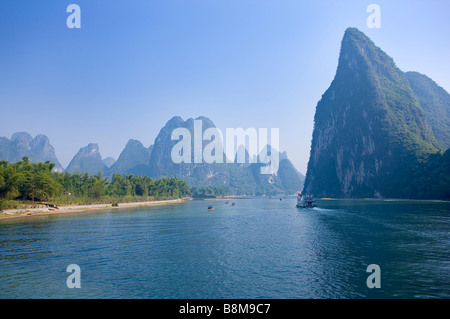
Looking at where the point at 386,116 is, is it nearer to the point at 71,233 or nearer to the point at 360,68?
the point at 360,68

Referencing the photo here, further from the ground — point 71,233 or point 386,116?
point 386,116

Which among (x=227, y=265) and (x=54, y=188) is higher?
(x=54, y=188)

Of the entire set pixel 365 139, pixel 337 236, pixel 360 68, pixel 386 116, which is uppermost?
pixel 360 68

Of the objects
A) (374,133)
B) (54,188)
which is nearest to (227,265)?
(54,188)

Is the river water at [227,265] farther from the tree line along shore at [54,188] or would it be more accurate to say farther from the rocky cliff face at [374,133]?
the rocky cliff face at [374,133]

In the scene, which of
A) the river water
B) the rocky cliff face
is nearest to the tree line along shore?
the river water

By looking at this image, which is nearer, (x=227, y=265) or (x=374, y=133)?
(x=227, y=265)

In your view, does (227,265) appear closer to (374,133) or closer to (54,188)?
(54,188)
